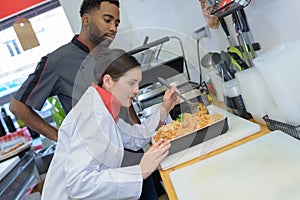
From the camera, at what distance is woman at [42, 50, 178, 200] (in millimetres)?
738

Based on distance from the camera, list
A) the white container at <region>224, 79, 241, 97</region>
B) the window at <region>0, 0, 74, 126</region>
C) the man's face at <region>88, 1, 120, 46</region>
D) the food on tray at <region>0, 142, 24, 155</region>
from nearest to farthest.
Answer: the white container at <region>224, 79, 241, 97</region> → the man's face at <region>88, 1, 120, 46</region> → the food on tray at <region>0, 142, 24, 155</region> → the window at <region>0, 0, 74, 126</region>

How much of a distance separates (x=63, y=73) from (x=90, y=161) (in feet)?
2.19

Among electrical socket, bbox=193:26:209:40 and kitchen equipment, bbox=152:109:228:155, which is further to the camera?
electrical socket, bbox=193:26:209:40

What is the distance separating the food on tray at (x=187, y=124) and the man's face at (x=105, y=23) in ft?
1.41

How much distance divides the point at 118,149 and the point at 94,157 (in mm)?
108

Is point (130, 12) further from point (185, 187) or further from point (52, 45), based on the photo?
point (185, 187)

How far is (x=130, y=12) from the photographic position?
6.50 feet

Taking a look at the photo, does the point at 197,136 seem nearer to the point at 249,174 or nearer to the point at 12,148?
the point at 249,174

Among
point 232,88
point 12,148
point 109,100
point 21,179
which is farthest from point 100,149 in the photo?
point 12,148

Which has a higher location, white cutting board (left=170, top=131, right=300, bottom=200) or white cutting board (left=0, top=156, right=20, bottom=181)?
white cutting board (left=0, top=156, right=20, bottom=181)

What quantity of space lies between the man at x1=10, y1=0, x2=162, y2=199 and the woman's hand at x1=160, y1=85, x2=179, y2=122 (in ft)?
1.04

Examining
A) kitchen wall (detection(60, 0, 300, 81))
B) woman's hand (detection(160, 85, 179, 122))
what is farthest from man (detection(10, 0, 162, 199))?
woman's hand (detection(160, 85, 179, 122))

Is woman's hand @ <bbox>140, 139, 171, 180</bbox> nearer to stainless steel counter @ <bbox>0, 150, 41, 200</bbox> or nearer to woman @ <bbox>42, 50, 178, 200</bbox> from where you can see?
woman @ <bbox>42, 50, 178, 200</bbox>

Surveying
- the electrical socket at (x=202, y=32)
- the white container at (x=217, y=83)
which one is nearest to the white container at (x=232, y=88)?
the white container at (x=217, y=83)
